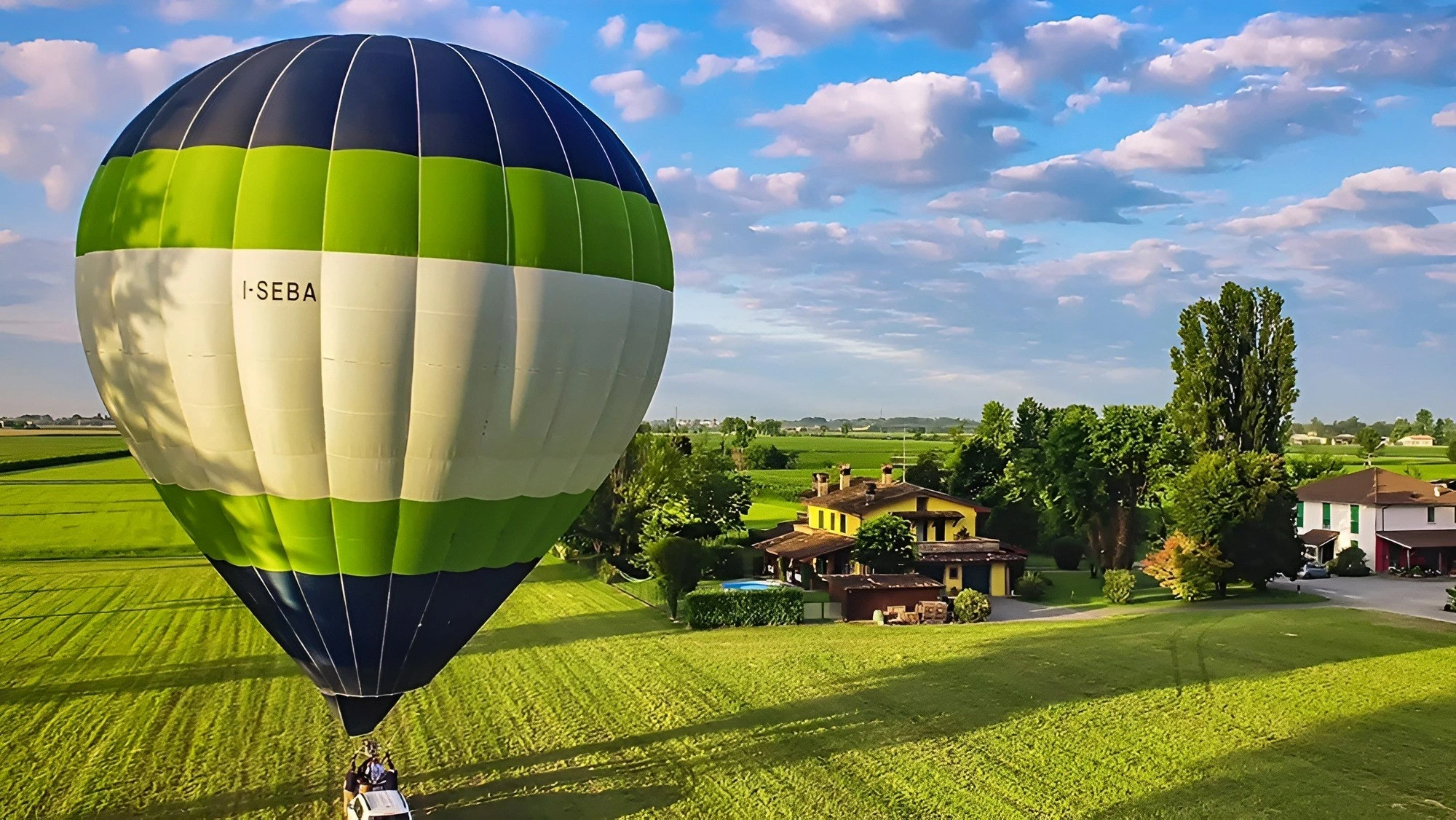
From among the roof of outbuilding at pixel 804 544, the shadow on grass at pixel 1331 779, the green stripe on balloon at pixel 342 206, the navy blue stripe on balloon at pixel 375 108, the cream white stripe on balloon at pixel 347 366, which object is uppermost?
the navy blue stripe on balloon at pixel 375 108

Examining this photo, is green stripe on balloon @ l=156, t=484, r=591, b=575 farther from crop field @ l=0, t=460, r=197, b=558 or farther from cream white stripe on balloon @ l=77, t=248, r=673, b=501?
crop field @ l=0, t=460, r=197, b=558

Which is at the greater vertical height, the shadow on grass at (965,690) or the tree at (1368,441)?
the tree at (1368,441)

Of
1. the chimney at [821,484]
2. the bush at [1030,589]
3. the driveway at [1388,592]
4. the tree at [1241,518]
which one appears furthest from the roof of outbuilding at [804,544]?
the driveway at [1388,592]

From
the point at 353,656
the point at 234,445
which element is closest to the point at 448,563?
the point at 353,656

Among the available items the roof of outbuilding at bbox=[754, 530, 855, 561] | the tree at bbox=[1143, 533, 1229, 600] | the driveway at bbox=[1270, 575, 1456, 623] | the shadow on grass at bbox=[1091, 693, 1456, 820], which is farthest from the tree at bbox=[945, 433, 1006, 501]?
the shadow on grass at bbox=[1091, 693, 1456, 820]

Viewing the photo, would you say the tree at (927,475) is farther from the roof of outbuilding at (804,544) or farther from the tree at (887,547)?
the tree at (887,547)

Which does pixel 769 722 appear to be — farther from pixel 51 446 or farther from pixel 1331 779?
pixel 51 446

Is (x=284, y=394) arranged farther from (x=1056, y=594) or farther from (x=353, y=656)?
(x=1056, y=594)
